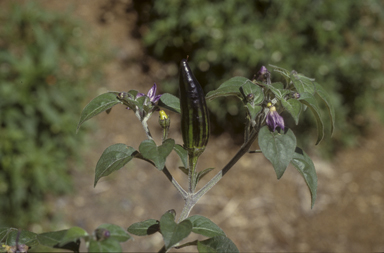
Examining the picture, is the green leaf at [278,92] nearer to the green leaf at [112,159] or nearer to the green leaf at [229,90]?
the green leaf at [229,90]

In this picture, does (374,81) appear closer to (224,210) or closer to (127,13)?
(224,210)

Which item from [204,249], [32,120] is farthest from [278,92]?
[32,120]

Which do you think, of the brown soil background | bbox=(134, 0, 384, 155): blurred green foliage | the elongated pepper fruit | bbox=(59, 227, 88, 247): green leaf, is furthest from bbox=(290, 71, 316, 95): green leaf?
the brown soil background

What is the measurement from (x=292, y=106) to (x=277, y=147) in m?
0.17

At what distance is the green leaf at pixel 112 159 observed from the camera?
127cm

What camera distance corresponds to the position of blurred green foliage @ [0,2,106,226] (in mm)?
3707

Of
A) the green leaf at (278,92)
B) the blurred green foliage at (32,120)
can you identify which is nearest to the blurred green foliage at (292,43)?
the blurred green foliage at (32,120)

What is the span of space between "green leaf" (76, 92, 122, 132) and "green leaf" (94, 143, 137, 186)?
121mm

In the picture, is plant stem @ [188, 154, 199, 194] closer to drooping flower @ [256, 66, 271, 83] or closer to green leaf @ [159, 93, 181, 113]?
green leaf @ [159, 93, 181, 113]

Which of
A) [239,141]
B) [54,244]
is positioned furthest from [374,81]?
[54,244]

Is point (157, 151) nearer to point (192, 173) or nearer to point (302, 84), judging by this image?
point (192, 173)

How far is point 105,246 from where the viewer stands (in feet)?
3.22

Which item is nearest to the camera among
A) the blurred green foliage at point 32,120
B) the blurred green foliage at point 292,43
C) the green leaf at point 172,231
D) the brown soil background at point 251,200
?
the green leaf at point 172,231

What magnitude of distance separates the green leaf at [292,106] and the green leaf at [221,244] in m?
0.43
